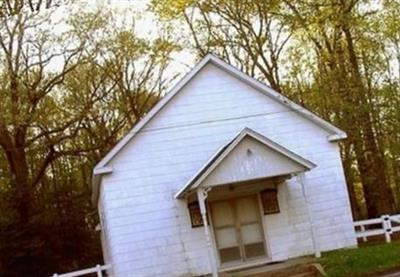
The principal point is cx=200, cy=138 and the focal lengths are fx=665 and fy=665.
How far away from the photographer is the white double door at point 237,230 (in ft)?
64.5

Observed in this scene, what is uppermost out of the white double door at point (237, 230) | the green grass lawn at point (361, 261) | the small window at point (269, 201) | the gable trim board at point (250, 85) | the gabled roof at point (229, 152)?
the gable trim board at point (250, 85)

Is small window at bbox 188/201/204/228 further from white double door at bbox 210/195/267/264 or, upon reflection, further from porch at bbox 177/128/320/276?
white double door at bbox 210/195/267/264

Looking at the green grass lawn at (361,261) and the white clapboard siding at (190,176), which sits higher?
the white clapboard siding at (190,176)

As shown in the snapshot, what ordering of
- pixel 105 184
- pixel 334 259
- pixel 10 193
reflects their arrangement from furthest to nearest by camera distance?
pixel 10 193 < pixel 105 184 < pixel 334 259

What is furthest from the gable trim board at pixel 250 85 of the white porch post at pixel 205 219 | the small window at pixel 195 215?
the white porch post at pixel 205 219

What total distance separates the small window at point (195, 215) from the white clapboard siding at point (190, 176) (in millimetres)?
149

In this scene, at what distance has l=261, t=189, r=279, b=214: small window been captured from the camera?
19.8 meters

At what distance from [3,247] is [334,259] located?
15960mm

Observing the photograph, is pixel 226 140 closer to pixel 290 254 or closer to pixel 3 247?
pixel 290 254

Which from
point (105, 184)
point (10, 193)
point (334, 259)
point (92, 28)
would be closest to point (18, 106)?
point (10, 193)

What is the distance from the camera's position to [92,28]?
33.1 meters

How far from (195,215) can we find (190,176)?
1.15m

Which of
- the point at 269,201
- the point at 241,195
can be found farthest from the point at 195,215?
the point at 269,201

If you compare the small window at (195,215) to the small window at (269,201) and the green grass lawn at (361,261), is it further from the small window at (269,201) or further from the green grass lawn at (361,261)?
the green grass lawn at (361,261)
